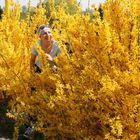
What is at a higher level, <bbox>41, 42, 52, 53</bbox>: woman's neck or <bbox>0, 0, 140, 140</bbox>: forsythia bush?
<bbox>41, 42, 52, 53</bbox>: woman's neck

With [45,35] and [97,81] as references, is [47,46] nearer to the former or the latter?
[45,35]

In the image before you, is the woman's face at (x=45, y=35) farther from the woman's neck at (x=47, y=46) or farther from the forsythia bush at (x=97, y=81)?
the forsythia bush at (x=97, y=81)

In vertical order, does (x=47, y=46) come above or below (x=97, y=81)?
above

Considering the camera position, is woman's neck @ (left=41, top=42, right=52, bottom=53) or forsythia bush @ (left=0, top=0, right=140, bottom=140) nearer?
forsythia bush @ (left=0, top=0, right=140, bottom=140)

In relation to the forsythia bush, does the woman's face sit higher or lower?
higher

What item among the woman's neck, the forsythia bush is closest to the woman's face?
the woman's neck

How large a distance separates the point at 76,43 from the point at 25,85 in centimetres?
85

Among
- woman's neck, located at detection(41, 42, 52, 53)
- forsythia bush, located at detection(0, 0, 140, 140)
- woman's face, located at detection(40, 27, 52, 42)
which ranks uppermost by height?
woman's face, located at detection(40, 27, 52, 42)

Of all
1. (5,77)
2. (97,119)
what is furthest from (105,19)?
(5,77)

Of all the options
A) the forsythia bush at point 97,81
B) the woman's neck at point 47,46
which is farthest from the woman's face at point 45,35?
the forsythia bush at point 97,81

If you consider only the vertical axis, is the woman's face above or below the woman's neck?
above

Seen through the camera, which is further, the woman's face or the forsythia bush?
the woman's face

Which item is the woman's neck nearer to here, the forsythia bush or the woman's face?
the woman's face

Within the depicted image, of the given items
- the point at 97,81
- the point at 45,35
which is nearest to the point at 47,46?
the point at 45,35
